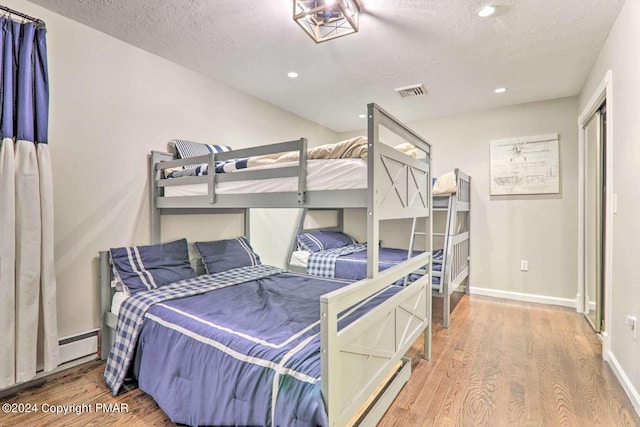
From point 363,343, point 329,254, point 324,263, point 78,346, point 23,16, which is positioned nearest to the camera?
point 363,343

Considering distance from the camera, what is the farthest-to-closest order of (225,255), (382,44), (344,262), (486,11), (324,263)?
(324,263) < (344,262) < (225,255) < (382,44) < (486,11)

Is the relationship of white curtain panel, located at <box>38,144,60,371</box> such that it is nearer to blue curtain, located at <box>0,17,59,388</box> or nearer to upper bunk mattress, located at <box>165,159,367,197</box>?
blue curtain, located at <box>0,17,59,388</box>

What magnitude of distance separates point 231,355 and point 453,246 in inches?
96.7

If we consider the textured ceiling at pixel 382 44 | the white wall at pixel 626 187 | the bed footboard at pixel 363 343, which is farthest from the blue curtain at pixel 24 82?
the white wall at pixel 626 187

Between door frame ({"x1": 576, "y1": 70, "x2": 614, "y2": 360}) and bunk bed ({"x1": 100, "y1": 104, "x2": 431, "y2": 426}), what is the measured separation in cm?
125

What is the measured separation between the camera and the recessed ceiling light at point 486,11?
77.0 inches

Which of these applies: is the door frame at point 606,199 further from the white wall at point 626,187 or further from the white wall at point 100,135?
the white wall at point 100,135

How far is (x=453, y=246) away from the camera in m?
3.13

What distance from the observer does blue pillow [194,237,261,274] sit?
2.82 m

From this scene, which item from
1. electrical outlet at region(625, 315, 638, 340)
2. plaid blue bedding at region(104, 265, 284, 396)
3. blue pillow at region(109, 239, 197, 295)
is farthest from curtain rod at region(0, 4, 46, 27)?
electrical outlet at region(625, 315, 638, 340)

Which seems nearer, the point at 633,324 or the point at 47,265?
the point at 633,324

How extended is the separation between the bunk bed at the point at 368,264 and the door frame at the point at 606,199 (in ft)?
4.10

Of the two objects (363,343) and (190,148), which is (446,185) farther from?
(190,148)

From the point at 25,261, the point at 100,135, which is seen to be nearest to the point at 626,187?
the point at 100,135
